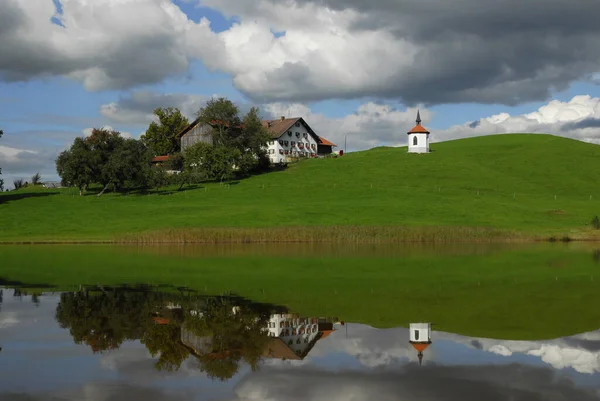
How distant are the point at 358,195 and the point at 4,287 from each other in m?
65.5

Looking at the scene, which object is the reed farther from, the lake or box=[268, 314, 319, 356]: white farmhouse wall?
box=[268, 314, 319, 356]: white farmhouse wall

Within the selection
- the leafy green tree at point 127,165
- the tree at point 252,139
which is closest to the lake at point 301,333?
the leafy green tree at point 127,165

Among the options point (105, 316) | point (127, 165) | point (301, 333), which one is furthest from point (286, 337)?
point (127, 165)

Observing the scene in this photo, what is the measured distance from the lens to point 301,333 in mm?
19812

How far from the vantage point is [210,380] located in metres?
14.6

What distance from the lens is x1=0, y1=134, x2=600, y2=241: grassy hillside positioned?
234 feet

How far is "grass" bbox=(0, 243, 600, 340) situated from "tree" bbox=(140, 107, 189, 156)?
95.3 m

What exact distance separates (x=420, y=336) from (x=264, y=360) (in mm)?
5374

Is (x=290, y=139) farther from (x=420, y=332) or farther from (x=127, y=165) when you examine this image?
(x=420, y=332)

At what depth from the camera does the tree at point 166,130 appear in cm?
15400

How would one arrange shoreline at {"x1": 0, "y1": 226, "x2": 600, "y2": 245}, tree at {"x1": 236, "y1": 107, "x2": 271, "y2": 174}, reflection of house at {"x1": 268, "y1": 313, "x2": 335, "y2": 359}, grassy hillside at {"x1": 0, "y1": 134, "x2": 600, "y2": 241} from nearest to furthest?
reflection of house at {"x1": 268, "y1": 313, "x2": 335, "y2": 359} → shoreline at {"x1": 0, "y1": 226, "x2": 600, "y2": 245} → grassy hillside at {"x1": 0, "y1": 134, "x2": 600, "y2": 241} → tree at {"x1": 236, "y1": 107, "x2": 271, "y2": 174}

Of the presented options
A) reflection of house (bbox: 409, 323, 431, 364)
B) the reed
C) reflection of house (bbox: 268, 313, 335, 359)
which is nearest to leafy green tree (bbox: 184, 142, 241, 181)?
the reed

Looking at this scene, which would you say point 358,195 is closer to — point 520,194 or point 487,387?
point 520,194

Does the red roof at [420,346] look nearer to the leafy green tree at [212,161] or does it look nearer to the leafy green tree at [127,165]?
the leafy green tree at [127,165]
